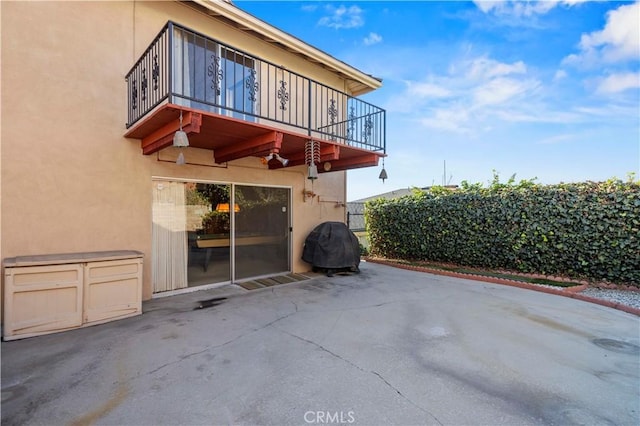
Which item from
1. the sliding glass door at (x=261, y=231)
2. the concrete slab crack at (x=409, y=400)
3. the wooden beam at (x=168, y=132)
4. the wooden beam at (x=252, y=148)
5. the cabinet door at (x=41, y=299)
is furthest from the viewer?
the sliding glass door at (x=261, y=231)

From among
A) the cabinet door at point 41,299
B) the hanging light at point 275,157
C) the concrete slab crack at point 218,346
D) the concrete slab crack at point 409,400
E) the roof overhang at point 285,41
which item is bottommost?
the concrete slab crack at point 218,346

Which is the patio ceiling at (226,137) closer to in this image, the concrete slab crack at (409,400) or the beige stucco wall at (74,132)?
the beige stucco wall at (74,132)

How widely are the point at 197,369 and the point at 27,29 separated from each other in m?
5.22

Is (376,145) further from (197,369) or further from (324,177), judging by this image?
(197,369)

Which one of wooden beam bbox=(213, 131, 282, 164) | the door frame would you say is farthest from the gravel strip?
wooden beam bbox=(213, 131, 282, 164)

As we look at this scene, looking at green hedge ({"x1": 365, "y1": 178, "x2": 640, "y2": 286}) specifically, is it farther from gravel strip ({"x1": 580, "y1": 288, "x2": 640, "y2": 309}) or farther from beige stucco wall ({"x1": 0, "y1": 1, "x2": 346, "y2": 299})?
beige stucco wall ({"x1": 0, "y1": 1, "x2": 346, "y2": 299})

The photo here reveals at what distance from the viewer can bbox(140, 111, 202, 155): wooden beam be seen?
387 cm

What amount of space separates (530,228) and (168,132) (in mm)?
7661

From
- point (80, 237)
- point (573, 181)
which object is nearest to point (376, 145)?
point (573, 181)

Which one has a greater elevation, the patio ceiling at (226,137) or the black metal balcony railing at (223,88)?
the black metal balcony railing at (223,88)

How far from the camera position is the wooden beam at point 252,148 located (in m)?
4.86

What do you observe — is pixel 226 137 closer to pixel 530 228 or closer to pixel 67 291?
pixel 67 291

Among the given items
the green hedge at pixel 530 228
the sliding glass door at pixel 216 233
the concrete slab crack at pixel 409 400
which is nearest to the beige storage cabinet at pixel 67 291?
the sliding glass door at pixel 216 233

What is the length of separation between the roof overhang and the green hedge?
3.70 metres
